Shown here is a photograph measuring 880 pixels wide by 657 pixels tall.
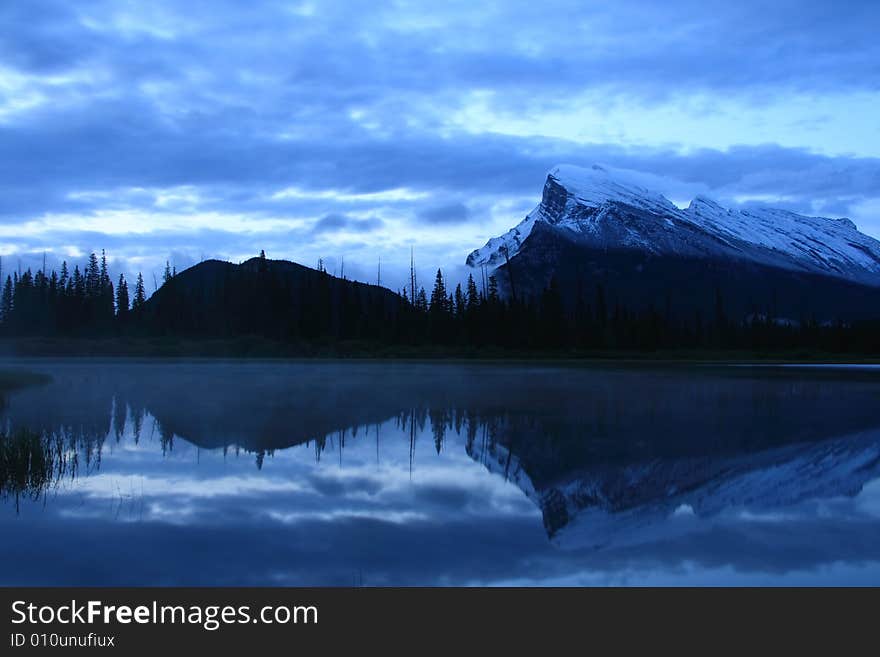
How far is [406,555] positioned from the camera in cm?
877

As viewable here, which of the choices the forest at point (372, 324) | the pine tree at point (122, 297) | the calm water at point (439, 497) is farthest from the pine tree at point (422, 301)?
the calm water at point (439, 497)

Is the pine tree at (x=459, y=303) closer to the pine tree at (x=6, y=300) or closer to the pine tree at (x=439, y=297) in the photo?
the pine tree at (x=439, y=297)

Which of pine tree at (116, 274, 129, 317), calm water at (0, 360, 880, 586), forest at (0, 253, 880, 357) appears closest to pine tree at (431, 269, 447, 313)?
forest at (0, 253, 880, 357)

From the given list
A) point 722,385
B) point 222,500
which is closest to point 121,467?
point 222,500

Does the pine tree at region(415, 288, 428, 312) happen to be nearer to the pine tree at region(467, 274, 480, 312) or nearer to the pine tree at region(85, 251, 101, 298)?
the pine tree at region(467, 274, 480, 312)

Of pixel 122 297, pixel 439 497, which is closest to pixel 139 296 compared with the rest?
pixel 122 297

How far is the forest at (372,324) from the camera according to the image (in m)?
103

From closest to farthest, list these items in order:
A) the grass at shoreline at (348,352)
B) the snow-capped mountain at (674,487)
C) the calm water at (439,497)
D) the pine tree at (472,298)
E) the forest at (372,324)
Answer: the calm water at (439,497), the snow-capped mountain at (674,487), the grass at shoreline at (348,352), the forest at (372,324), the pine tree at (472,298)

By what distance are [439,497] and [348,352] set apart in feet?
252

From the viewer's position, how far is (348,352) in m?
87.9

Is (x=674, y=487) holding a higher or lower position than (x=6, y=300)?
lower

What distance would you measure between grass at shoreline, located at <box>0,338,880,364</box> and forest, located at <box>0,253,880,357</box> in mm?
1037

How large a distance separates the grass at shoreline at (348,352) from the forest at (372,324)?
1037 mm

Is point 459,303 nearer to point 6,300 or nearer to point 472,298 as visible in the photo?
point 472,298
